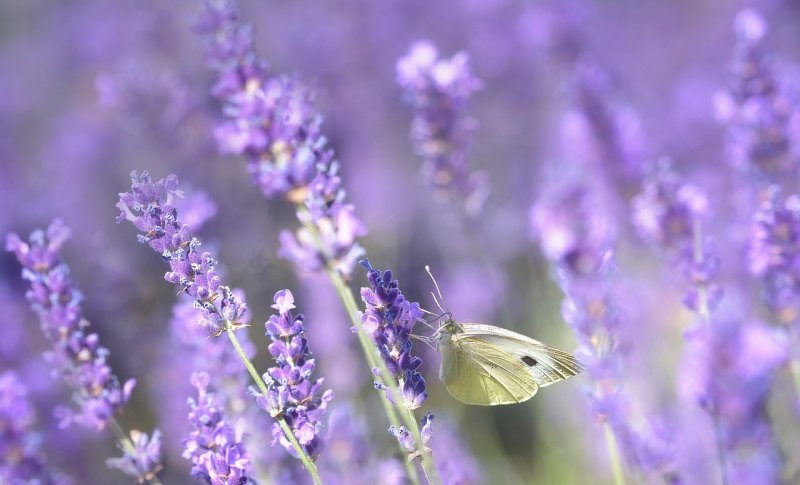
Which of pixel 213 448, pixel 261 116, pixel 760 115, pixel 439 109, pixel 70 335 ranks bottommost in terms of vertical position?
pixel 213 448

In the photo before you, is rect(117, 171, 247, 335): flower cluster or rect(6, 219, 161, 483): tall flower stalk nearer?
rect(117, 171, 247, 335): flower cluster

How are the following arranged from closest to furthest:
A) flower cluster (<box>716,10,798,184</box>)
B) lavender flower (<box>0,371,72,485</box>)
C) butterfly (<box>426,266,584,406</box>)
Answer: lavender flower (<box>0,371,72,485</box>), butterfly (<box>426,266,584,406</box>), flower cluster (<box>716,10,798,184</box>)

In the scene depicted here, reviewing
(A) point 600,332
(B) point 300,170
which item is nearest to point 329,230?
(B) point 300,170

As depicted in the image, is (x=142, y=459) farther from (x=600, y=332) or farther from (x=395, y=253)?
(x=395, y=253)

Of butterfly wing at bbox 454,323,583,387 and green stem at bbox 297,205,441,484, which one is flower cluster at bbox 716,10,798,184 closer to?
butterfly wing at bbox 454,323,583,387

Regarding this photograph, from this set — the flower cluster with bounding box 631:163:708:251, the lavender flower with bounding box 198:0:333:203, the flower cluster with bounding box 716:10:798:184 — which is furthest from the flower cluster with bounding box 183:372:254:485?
the flower cluster with bounding box 716:10:798:184

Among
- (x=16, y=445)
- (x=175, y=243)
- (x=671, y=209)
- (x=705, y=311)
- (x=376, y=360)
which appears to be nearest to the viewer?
(x=175, y=243)

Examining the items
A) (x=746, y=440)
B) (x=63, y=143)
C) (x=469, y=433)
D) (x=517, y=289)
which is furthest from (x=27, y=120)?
(x=746, y=440)
